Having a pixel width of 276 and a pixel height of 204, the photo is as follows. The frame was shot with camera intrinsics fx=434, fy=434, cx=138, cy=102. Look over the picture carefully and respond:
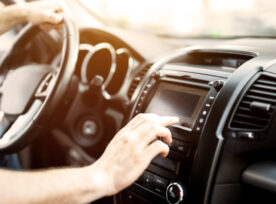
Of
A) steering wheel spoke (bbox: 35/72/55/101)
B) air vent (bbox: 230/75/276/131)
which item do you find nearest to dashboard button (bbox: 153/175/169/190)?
air vent (bbox: 230/75/276/131)

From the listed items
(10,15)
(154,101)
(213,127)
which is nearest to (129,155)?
(213,127)

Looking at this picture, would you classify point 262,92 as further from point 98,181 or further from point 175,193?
point 98,181

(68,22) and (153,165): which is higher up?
(68,22)

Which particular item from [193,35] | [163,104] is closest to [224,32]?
[193,35]

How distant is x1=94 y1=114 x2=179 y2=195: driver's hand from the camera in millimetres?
1062

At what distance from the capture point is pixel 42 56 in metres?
2.22

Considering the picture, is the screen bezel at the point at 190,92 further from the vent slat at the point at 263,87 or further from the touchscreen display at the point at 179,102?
the vent slat at the point at 263,87

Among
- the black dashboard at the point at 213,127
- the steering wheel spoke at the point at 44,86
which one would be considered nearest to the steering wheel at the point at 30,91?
the steering wheel spoke at the point at 44,86

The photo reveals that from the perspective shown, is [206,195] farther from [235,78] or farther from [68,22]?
[68,22]

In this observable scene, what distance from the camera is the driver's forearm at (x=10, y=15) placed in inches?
72.1

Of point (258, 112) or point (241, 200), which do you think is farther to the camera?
point (241, 200)

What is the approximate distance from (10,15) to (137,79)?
62 centimetres

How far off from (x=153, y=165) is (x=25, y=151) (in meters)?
1.25

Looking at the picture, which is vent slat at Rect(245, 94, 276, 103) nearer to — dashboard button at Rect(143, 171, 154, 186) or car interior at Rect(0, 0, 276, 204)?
car interior at Rect(0, 0, 276, 204)
